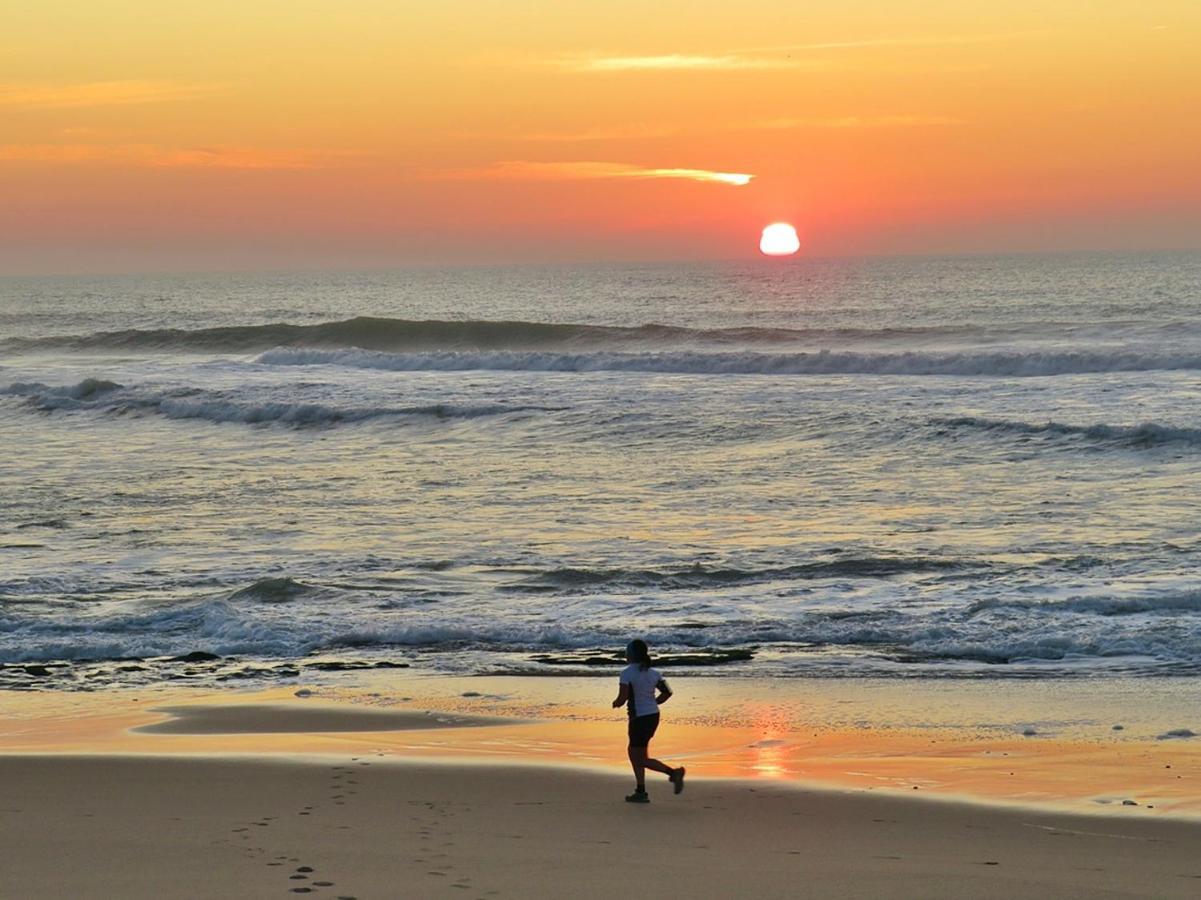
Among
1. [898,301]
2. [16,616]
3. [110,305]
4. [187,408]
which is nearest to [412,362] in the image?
[187,408]

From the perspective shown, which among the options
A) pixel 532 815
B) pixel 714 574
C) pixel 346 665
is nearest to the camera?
pixel 532 815

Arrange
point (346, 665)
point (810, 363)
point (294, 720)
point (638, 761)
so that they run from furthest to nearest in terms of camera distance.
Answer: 1. point (810, 363)
2. point (346, 665)
3. point (294, 720)
4. point (638, 761)

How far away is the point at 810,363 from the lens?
43656 millimetres

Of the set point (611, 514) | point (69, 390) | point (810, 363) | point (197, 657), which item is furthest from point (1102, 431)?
point (69, 390)

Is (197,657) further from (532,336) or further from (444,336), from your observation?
(444,336)

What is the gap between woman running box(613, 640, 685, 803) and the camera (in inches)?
347

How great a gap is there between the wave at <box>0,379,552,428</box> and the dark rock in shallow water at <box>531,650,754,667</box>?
767 inches

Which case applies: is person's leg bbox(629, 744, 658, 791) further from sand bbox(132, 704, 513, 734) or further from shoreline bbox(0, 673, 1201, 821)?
sand bbox(132, 704, 513, 734)

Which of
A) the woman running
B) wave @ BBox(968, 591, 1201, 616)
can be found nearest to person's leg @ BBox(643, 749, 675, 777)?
the woman running

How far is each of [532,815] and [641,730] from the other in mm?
948

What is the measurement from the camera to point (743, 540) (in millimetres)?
18000

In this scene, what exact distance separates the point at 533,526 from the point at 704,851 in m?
11.7

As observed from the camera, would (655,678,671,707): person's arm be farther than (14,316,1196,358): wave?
No

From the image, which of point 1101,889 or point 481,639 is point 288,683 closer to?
point 481,639
